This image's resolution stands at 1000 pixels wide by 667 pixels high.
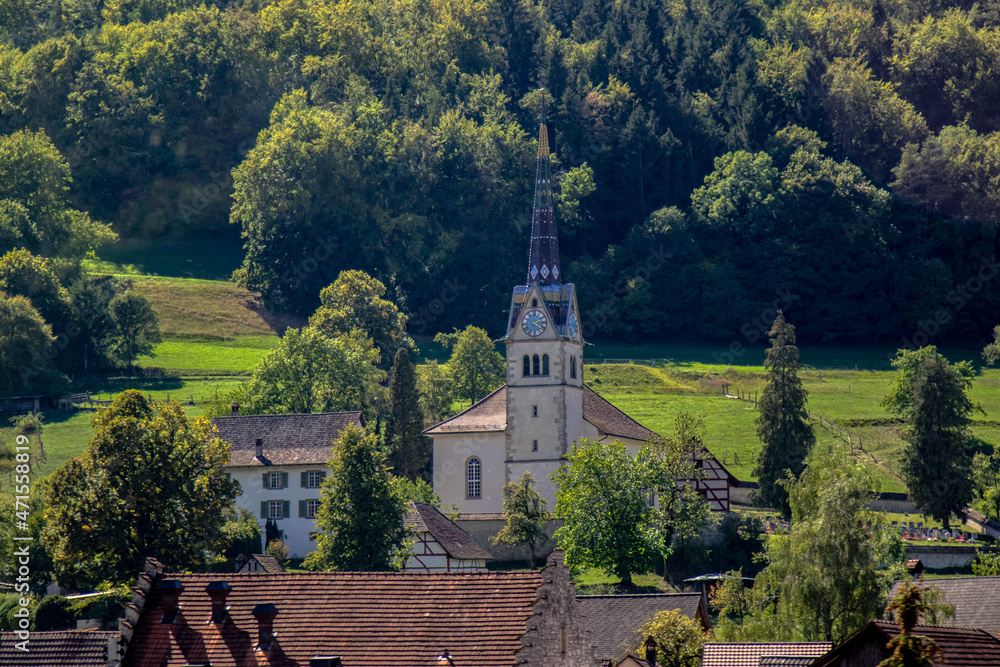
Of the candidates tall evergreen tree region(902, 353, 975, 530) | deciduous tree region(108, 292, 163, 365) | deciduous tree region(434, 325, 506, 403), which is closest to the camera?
tall evergreen tree region(902, 353, 975, 530)

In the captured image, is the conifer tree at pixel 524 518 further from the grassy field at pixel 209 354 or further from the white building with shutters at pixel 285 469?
the grassy field at pixel 209 354

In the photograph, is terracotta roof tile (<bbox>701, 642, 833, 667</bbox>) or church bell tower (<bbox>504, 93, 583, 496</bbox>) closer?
terracotta roof tile (<bbox>701, 642, 833, 667</bbox>)

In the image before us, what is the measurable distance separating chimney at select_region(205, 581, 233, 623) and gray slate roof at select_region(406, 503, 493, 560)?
118 ft

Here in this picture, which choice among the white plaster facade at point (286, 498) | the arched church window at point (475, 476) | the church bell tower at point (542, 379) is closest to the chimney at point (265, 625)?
the white plaster facade at point (286, 498)

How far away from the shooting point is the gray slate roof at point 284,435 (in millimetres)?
77875

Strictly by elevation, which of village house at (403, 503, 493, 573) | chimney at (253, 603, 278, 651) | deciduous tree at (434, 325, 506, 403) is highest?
deciduous tree at (434, 325, 506, 403)

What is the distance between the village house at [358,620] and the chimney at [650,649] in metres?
14.2

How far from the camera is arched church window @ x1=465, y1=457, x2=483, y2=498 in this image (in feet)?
273

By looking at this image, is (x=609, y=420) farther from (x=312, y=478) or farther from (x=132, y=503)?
(x=132, y=503)

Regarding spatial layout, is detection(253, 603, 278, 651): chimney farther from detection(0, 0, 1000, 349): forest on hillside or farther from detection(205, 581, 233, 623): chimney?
detection(0, 0, 1000, 349): forest on hillside

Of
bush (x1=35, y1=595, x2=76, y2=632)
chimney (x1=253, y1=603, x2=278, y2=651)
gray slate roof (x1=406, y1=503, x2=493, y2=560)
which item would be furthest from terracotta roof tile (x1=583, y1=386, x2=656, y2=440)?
chimney (x1=253, y1=603, x2=278, y2=651)

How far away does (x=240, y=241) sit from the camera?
481 feet

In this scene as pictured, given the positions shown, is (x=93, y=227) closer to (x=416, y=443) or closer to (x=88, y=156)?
(x=88, y=156)

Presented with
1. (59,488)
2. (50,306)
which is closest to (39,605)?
(59,488)
